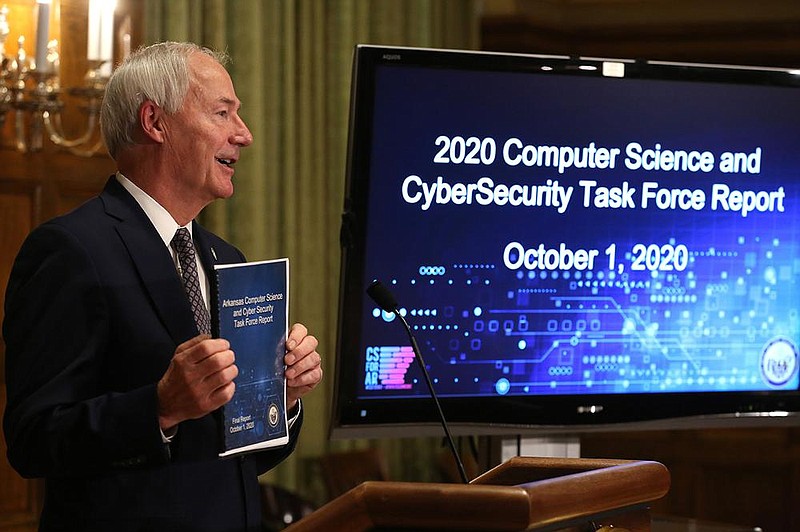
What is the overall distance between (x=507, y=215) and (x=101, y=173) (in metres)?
1.68

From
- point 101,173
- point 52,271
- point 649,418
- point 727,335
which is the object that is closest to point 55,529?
point 52,271

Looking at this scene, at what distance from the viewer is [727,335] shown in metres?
3.27

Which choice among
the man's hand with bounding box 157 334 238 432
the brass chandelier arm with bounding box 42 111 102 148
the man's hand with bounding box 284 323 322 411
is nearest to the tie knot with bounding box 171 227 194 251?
the man's hand with bounding box 284 323 322 411

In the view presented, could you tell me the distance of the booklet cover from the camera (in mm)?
1810

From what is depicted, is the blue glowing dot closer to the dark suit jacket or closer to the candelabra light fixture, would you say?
the dark suit jacket

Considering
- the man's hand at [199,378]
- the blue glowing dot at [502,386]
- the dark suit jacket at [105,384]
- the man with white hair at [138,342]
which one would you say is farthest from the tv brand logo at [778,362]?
the man's hand at [199,378]

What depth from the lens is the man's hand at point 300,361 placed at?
2014 millimetres

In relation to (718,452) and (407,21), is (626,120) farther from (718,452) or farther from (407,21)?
(718,452)

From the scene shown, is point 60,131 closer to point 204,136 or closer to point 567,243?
point 567,243

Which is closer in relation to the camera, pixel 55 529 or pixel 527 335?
pixel 55 529

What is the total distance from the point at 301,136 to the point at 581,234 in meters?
1.83

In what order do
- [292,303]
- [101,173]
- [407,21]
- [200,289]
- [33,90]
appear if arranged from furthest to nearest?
[407,21]
[292,303]
[101,173]
[33,90]
[200,289]

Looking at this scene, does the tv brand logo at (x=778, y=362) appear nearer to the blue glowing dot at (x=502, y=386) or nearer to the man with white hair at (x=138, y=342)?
the blue glowing dot at (x=502, y=386)

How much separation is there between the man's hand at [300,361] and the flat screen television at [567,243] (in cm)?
88
